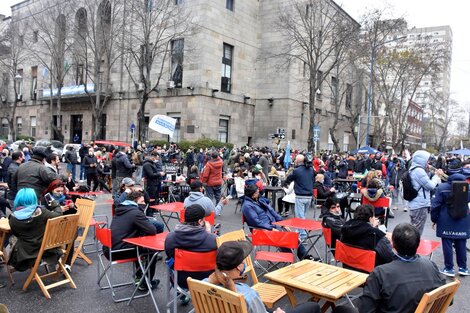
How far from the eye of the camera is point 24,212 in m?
4.99

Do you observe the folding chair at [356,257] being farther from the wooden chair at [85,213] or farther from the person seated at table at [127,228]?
the wooden chair at [85,213]

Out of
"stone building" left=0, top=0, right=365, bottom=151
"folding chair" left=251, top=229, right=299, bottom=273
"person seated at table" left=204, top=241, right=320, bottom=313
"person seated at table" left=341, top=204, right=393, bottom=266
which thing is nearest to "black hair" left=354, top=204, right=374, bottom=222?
"person seated at table" left=341, top=204, right=393, bottom=266

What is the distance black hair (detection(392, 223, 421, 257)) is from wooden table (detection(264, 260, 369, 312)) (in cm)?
63

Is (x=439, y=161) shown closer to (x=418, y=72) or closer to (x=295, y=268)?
(x=418, y=72)

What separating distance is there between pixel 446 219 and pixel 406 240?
150 inches

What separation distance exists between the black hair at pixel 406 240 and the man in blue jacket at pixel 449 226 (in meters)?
3.61

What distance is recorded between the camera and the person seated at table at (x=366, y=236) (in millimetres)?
4801

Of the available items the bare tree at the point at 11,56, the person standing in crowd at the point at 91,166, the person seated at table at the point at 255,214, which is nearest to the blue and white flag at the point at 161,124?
the person standing in crowd at the point at 91,166

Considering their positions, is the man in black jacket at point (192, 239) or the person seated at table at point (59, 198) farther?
the person seated at table at point (59, 198)

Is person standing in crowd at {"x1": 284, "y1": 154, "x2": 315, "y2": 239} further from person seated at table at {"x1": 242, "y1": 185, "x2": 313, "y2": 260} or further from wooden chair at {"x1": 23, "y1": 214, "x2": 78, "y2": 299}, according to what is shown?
wooden chair at {"x1": 23, "y1": 214, "x2": 78, "y2": 299}

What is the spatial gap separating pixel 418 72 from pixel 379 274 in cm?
3574

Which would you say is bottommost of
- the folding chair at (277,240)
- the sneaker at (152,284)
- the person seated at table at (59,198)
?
the sneaker at (152,284)

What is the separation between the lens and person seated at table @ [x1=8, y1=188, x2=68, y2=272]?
4984mm

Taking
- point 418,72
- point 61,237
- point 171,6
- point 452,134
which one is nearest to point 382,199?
point 61,237
